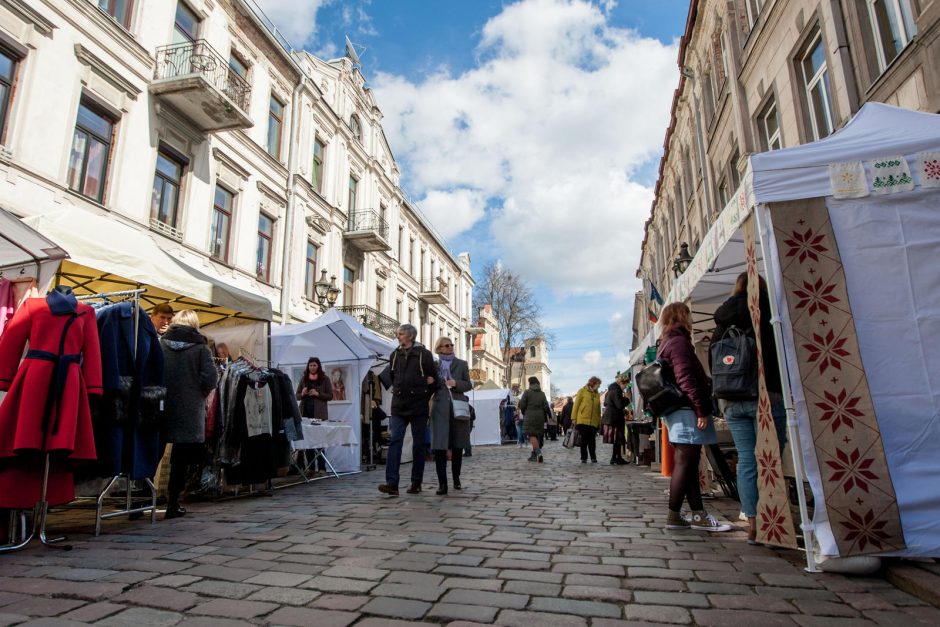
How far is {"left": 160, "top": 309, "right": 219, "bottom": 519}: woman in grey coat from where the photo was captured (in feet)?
17.3

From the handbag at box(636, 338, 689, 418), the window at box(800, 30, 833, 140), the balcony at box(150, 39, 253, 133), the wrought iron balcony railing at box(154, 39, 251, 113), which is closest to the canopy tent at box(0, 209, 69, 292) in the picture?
the handbag at box(636, 338, 689, 418)

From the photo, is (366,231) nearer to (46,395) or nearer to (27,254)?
(27,254)

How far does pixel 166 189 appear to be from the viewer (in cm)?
1402

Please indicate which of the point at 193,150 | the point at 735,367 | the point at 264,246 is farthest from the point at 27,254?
the point at 264,246

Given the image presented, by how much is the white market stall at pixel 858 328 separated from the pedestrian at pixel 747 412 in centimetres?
25

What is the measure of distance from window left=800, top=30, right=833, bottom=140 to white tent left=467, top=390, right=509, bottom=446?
45.4 feet

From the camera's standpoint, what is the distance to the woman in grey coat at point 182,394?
5258 mm

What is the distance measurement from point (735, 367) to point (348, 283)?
21.7 metres

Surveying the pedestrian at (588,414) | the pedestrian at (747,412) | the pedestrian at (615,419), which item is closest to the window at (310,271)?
the pedestrian at (588,414)

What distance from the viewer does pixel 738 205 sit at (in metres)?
4.02

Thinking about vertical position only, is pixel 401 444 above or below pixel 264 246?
below

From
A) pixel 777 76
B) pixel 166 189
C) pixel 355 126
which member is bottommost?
pixel 166 189

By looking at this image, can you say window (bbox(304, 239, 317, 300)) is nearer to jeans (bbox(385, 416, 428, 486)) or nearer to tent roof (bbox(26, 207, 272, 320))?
tent roof (bbox(26, 207, 272, 320))

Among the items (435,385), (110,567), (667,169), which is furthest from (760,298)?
(667,169)
